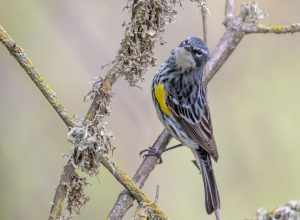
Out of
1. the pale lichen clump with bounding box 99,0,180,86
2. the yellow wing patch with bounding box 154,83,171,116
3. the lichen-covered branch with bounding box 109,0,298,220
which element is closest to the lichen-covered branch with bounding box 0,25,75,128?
the pale lichen clump with bounding box 99,0,180,86

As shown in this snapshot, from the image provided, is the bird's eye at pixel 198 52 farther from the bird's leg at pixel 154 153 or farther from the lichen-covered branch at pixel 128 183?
the lichen-covered branch at pixel 128 183

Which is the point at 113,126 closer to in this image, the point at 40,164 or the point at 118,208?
the point at 40,164

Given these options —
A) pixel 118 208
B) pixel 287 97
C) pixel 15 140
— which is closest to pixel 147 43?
pixel 118 208

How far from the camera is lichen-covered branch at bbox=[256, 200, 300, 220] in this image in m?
1.95

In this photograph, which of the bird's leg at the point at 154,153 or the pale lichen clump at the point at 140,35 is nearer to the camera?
the pale lichen clump at the point at 140,35

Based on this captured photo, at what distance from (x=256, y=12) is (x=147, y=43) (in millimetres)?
1047

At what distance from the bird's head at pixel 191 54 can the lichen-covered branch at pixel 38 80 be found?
5.75 feet

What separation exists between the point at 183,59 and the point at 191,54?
330mm

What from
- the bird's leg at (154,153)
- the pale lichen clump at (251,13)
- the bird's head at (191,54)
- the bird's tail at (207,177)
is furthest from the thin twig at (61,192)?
the bird's tail at (207,177)

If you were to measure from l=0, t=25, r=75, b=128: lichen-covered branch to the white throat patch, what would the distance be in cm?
204

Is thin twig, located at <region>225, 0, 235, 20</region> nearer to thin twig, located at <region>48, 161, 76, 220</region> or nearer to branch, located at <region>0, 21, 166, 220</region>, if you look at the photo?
branch, located at <region>0, 21, 166, 220</region>

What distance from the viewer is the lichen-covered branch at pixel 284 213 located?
195 centimetres

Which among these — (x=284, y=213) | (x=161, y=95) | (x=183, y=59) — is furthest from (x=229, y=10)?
(x=284, y=213)

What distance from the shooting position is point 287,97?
5.83 m
